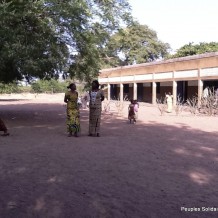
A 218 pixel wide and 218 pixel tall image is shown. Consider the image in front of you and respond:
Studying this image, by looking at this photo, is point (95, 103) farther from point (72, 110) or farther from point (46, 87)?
point (46, 87)

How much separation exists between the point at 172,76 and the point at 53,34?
1587 centimetres

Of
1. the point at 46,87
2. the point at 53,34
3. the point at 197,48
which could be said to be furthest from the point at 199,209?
the point at 46,87

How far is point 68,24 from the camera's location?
14.2 meters

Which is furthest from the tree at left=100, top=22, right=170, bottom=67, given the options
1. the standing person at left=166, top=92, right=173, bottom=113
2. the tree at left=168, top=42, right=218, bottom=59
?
the standing person at left=166, top=92, right=173, bottom=113

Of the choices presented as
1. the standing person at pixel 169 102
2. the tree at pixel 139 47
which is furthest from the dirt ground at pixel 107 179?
the tree at pixel 139 47

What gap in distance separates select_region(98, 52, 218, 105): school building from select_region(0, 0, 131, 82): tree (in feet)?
32.0

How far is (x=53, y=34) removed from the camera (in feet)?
46.6

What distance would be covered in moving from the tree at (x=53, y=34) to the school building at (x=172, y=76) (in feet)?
32.0

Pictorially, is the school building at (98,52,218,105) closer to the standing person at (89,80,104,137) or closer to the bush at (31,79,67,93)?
the standing person at (89,80,104,137)

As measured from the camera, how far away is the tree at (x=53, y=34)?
12531 mm

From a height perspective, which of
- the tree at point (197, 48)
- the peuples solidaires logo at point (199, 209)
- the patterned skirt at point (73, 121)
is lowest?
the peuples solidaires logo at point (199, 209)

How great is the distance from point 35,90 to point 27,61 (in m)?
65.2

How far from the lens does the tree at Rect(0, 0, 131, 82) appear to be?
12531 mm

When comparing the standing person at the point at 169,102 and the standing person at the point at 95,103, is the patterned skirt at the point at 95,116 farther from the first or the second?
the standing person at the point at 169,102
